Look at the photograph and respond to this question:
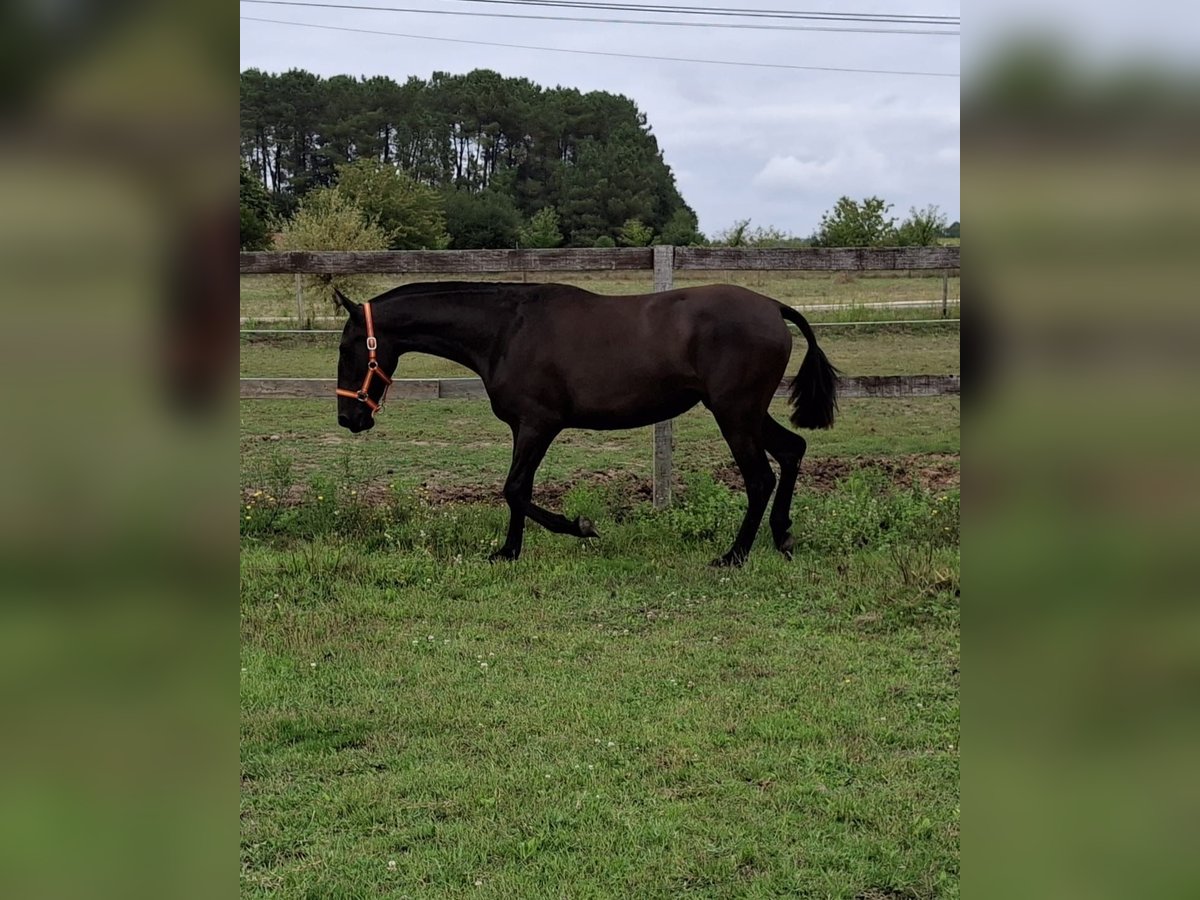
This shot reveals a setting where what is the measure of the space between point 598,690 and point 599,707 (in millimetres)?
204

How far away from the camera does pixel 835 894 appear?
9.20ft

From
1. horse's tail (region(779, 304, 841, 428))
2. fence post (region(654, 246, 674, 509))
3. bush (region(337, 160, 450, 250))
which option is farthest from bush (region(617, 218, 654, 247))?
horse's tail (region(779, 304, 841, 428))

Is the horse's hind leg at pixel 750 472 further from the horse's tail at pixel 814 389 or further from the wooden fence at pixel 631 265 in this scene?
the wooden fence at pixel 631 265

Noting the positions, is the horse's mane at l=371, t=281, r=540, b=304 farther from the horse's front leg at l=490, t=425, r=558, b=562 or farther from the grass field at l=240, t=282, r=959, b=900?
the grass field at l=240, t=282, r=959, b=900

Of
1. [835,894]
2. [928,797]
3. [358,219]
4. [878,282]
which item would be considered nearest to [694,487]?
[928,797]

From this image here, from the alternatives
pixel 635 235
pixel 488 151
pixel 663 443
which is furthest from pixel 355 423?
pixel 488 151

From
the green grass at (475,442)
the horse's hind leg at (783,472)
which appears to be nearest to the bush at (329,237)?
the green grass at (475,442)

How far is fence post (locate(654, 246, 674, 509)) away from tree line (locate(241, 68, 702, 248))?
46.0 metres

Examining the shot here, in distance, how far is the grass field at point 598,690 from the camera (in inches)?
118

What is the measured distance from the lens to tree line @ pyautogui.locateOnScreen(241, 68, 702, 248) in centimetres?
5859

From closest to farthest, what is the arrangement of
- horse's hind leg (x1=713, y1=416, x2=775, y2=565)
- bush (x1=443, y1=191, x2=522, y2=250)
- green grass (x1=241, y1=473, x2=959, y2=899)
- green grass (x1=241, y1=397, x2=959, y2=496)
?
green grass (x1=241, y1=473, x2=959, y2=899) < horse's hind leg (x1=713, y1=416, x2=775, y2=565) < green grass (x1=241, y1=397, x2=959, y2=496) < bush (x1=443, y1=191, x2=522, y2=250)
